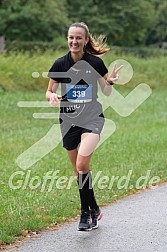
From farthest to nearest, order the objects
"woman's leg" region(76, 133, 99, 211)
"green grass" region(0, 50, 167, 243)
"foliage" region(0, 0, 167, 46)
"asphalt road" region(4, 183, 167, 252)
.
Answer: "foliage" region(0, 0, 167, 46) < "green grass" region(0, 50, 167, 243) < "woman's leg" region(76, 133, 99, 211) < "asphalt road" region(4, 183, 167, 252)

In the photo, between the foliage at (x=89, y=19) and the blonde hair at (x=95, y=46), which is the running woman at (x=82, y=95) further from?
the foliage at (x=89, y=19)

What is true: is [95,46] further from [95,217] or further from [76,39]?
[95,217]

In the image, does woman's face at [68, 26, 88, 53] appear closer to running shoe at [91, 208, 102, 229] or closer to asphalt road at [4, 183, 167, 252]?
running shoe at [91, 208, 102, 229]

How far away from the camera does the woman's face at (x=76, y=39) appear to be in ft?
22.1

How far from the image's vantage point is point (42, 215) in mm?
7434

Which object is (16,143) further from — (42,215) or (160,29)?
(160,29)

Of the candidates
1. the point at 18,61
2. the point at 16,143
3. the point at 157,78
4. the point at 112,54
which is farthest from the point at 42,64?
the point at 16,143

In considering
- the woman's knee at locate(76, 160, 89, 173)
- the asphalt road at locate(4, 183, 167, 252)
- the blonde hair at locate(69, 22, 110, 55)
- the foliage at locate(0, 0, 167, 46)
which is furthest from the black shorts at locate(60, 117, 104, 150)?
the foliage at locate(0, 0, 167, 46)

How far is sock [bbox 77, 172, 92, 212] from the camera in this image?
22.5 ft

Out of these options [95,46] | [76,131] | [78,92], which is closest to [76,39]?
[95,46]

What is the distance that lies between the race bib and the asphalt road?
1398 mm

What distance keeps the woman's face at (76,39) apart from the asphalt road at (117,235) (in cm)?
192

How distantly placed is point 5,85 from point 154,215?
55.1 ft

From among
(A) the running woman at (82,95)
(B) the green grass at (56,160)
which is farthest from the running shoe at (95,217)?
(B) the green grass at (56,160)
